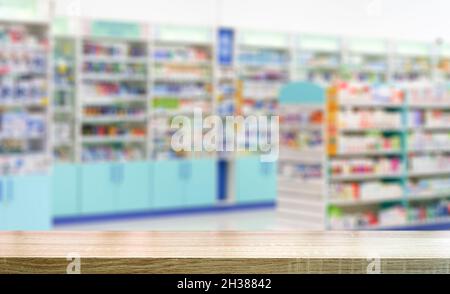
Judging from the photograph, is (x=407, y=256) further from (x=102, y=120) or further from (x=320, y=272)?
(x=102, y=120)

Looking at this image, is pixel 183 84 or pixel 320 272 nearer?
pixel 320 272

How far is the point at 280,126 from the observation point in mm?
8398

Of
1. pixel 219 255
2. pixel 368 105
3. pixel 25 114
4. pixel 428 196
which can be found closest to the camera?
pixel 219 255

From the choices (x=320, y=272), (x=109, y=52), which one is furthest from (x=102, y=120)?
(x=320, y=272)

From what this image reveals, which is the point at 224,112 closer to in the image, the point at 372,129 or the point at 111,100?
the point at 111,100

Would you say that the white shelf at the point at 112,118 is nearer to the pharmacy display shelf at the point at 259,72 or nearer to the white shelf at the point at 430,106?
the pharmacy display shelf at the point at 259,72

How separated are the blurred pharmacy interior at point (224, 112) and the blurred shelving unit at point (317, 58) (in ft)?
0.11

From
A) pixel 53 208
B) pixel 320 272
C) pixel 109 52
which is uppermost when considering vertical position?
pixel 109 52

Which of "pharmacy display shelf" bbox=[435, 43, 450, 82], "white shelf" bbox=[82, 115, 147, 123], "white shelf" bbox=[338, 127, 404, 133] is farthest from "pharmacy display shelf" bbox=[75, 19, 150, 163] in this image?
"pharmacy display shelf" bbox=[435, 43, 450, 82]

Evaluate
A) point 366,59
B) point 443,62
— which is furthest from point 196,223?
point 443,62

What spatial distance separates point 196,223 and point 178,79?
2.26 metres

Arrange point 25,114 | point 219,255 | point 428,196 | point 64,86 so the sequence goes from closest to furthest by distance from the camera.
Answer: point 219,255 → point 25,114 → point 428,196 → point 64,86

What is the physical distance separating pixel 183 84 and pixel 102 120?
1436mm

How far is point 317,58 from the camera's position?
499 inches
